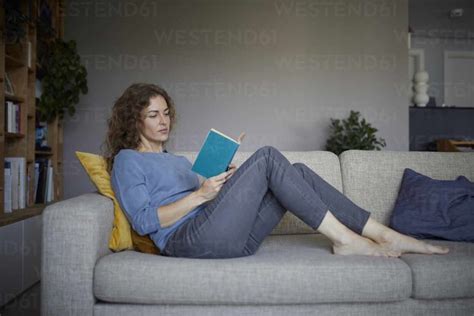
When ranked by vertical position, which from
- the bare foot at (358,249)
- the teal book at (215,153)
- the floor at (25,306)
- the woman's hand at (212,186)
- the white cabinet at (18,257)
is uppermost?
the teal book at (215,153)

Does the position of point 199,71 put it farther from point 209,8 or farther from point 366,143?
point 366,143

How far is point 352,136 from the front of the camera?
12.5ft

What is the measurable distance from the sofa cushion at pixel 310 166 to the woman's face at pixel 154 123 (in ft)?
1.05

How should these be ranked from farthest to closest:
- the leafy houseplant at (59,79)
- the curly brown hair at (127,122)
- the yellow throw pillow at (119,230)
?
the leafy houseplant at (59,79) → the curly brown hair at (127,122) → the yellow throw pillow at (119,230)

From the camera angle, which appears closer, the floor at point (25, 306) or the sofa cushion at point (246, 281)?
the sofa cushion at point (246, 281)

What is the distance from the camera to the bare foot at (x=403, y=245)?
5.16 feet

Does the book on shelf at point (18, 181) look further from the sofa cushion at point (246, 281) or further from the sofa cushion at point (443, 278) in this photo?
the sofa cushion at point (443, 278)

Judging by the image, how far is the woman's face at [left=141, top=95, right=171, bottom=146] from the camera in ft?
5.81

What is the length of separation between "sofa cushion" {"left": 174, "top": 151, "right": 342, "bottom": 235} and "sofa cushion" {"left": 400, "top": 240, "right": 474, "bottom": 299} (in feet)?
2.10

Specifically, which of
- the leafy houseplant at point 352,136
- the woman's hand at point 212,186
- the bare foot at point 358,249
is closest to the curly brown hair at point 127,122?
the woman's hand at point 212,186

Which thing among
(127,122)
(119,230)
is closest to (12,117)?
(127,122)

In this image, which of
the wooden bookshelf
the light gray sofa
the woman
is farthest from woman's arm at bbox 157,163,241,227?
the wooden bookshelf

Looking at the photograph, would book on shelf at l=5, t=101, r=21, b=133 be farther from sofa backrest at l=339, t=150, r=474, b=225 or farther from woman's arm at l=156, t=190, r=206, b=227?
sofa backrest at l=339, t=150, r=474, b=225

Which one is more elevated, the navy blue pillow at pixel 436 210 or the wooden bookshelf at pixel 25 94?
the wooden bookshelf at pixel 25 94
